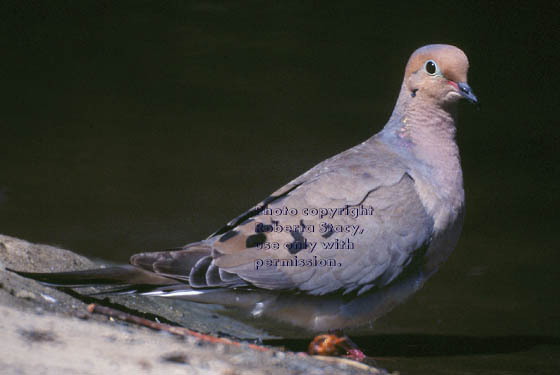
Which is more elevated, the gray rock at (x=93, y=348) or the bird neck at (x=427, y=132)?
the bird neck at (x=427, y=132)

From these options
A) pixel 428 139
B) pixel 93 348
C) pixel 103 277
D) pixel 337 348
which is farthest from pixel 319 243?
pixel 93 348

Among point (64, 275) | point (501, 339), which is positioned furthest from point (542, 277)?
point (64, 275)

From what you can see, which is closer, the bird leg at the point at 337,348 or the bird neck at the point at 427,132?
the bird leg at the point at 337,348

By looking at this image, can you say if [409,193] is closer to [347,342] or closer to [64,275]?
[347,342]

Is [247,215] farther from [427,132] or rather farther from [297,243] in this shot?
[427,132]

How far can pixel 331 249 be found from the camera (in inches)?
131

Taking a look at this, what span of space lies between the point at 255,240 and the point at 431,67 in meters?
0.99

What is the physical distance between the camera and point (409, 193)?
3.40 meters

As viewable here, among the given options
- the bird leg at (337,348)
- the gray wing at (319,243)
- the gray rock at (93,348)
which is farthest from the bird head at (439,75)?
the gray rock at (93,348)

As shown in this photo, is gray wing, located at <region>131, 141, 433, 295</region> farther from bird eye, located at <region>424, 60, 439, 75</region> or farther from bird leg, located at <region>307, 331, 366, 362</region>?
bird eye, located at <region>424, 60, 439, 75</region>

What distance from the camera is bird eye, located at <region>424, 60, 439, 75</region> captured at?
356 centimetres

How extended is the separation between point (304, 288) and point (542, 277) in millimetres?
1729

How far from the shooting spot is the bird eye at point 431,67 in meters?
3.56

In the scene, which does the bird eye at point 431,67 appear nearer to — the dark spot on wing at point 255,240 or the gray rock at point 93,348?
the dark spot on wing at point 255,240
